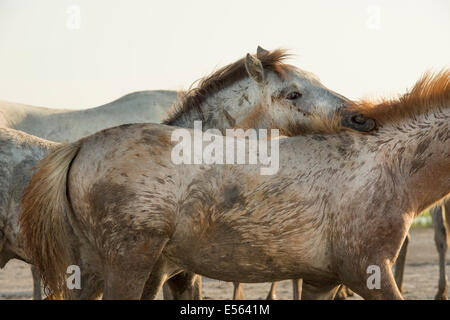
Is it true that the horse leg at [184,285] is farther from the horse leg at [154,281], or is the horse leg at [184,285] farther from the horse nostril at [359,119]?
the horse nostril at [359,119]

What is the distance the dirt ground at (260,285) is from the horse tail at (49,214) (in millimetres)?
4586

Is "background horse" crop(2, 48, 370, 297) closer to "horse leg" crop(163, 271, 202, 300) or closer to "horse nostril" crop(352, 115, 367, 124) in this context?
"horse nostril" crop(352, 115, 367, 124)

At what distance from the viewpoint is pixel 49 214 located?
12.3 feet

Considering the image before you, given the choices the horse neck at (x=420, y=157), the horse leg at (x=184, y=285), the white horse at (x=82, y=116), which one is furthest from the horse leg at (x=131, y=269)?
the white horse at (x=82, y=116)

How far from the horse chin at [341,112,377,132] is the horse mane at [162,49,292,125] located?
1276 millimetres

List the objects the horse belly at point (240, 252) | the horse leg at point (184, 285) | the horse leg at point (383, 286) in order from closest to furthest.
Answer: the horse leg at point (383, 286), the horse belly at point (240, 252), the horse leg at point (184, 285)

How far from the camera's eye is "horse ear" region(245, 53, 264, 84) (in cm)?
533

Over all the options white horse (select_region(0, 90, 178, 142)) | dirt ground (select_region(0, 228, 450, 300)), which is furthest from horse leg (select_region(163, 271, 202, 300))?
white horse (select_region(0, 90, 178, 142))

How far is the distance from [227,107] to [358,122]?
1.48m

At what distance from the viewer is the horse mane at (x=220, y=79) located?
17.2 ft

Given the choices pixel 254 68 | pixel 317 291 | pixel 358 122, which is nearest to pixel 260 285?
pixel 254 68

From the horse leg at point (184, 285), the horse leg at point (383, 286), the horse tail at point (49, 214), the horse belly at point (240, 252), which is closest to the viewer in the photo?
the horse leg at point (383, 286)

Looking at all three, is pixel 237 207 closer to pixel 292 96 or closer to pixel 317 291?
pixel 317 291
